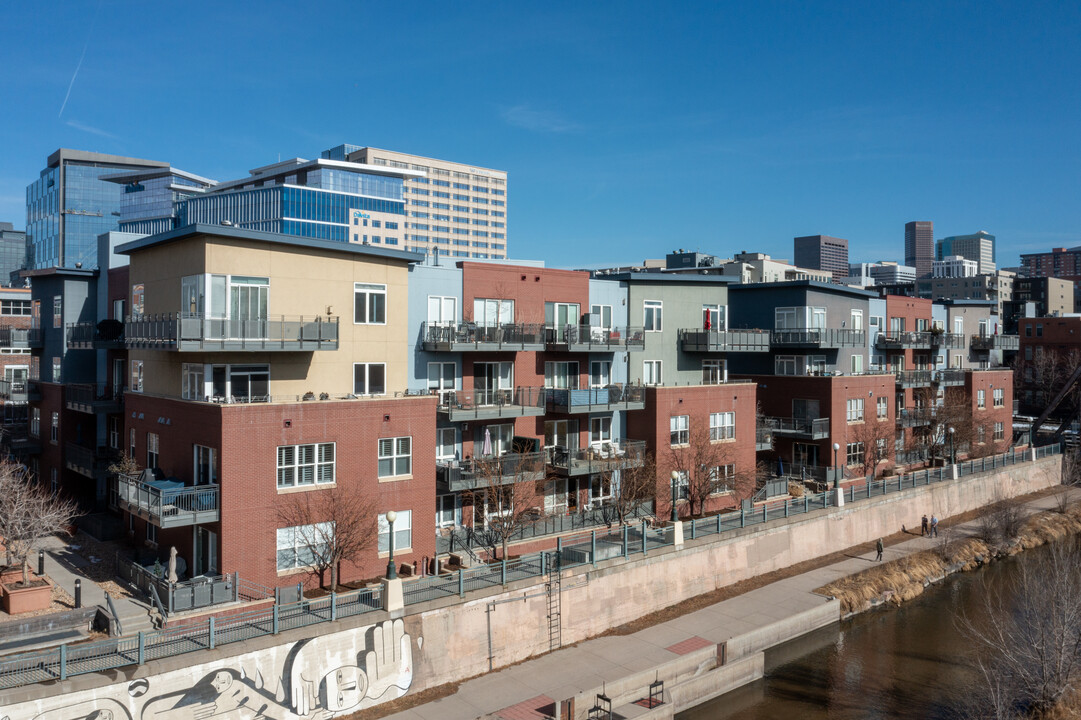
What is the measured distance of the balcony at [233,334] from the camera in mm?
27969

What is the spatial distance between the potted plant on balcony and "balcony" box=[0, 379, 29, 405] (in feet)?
48.2

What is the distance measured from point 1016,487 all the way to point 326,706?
55.5 meters

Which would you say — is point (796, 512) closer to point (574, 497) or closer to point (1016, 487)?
point (574, 497)

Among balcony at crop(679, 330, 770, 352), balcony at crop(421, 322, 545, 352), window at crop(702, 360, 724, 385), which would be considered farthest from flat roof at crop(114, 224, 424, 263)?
window at crop(702, 360, 724, 385)

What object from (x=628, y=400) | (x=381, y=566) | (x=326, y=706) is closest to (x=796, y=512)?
(x=628, y=400)

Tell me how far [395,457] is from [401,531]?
2.90 meters

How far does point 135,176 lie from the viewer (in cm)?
14425

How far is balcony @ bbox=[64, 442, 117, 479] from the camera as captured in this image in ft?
123

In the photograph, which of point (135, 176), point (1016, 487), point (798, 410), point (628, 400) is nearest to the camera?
point (628, 400)

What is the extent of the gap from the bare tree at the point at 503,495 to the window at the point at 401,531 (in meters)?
3.61

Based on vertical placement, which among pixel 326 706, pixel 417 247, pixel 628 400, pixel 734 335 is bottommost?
pixel 326 706

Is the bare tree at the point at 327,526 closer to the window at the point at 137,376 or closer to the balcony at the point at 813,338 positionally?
the window at the point at 137,376

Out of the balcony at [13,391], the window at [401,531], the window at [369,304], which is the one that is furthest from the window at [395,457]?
the balcony at [13,391]

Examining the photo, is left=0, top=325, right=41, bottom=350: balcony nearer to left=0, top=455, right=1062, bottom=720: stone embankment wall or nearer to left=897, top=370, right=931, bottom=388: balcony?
left=0, top=455, right=1062, bottom=720: stone embankment wall
